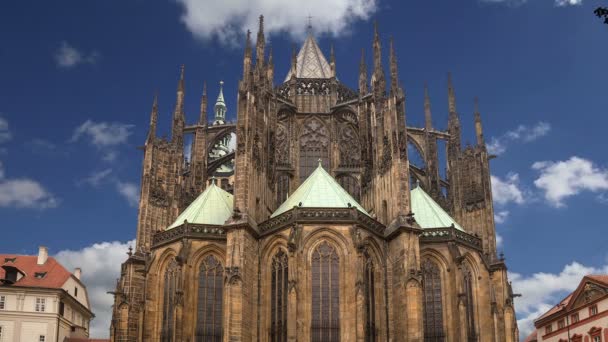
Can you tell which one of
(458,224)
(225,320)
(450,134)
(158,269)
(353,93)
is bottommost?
(225,320)

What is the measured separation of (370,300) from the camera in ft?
118

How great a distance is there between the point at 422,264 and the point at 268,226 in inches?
370

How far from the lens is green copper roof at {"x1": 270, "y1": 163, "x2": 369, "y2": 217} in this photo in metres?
37.8

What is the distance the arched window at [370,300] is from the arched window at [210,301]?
7968 mm

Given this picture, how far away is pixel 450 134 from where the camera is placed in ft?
157

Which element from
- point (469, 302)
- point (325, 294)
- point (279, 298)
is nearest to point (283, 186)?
point (279, 298)

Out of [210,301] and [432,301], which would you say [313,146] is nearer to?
[432,301]

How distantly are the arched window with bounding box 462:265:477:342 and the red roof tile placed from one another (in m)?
32.0

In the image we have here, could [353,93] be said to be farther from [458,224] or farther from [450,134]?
[458,224]

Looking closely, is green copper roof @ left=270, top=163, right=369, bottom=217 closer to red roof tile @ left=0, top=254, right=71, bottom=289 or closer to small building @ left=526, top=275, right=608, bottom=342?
small building @ left=526, top=275, right=608, bottom=342

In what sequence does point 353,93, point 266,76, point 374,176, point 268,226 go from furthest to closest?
point 353,93 → point 266,76 → point 374,176 → point 268,226

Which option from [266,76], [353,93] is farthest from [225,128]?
[353,93]

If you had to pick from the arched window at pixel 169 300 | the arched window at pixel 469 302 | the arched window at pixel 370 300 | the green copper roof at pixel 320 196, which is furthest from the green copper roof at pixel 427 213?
the arched window at pixel 169 300

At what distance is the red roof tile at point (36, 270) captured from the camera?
53.6 m
